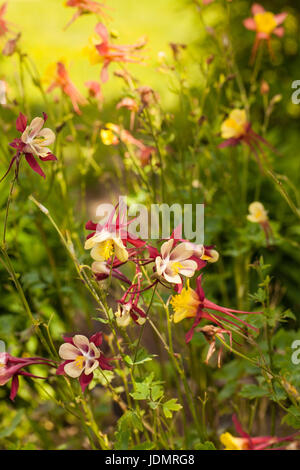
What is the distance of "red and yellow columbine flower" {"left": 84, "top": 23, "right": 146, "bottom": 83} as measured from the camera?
3.92 ft

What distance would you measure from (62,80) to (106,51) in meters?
0.21

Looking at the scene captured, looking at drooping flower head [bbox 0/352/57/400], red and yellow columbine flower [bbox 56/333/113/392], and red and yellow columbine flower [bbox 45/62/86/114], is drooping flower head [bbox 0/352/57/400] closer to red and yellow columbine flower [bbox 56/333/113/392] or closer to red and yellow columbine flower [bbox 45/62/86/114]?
red and yellow columbine flower [bbox 56/333/113/392]

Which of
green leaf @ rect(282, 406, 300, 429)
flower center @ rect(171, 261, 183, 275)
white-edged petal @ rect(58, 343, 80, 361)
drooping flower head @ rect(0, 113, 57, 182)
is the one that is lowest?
green leaf @ rect(282, 406, 300, 429)

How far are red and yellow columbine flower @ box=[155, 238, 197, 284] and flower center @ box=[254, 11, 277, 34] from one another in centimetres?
88

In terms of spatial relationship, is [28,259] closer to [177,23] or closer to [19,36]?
[19,36]

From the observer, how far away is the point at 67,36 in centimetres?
525

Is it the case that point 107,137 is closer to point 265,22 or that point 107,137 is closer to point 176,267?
point 176,267

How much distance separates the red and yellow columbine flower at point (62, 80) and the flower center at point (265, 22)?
51 cm

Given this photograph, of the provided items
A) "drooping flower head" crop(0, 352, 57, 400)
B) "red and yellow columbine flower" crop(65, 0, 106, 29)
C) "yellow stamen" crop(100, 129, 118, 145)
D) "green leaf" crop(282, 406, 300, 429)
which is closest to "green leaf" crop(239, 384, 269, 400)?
"green leaf" crop(282, 406, 300, 429)

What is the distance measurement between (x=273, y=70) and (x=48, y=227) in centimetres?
141

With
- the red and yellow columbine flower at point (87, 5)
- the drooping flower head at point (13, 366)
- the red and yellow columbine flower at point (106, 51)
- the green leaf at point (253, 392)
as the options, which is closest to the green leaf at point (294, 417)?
the green leaf at point (253, 392)

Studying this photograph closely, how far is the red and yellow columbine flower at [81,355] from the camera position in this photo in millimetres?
866

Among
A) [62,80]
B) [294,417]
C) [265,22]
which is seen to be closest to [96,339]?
[294,417]

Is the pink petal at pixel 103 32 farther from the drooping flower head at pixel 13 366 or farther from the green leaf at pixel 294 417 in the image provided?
the green leaf at pixel 294 417
